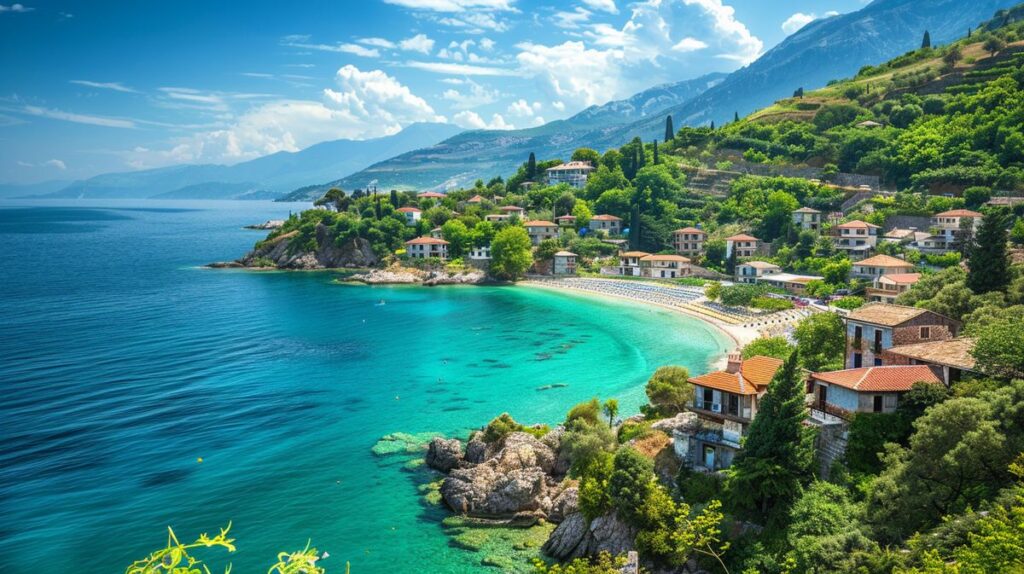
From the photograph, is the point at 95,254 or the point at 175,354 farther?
the point at 95,254

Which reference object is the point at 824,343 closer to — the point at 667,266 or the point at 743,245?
the point at 743,245

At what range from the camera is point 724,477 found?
24.1 metres

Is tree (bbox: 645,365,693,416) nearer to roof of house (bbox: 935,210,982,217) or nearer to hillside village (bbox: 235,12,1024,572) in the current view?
hillside village (bbox: 235,12,1024,572)

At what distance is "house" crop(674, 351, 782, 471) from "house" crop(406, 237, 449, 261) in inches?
3313

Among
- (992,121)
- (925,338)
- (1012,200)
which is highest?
(992,121)

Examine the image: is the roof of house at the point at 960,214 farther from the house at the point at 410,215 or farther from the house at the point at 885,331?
the house at the point at 410,215

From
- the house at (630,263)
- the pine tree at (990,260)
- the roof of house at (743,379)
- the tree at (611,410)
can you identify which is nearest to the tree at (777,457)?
the roof of house at (743,379)

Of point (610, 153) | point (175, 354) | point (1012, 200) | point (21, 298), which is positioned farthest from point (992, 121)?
point (21, 298)

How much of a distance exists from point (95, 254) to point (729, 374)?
134670 millimetres

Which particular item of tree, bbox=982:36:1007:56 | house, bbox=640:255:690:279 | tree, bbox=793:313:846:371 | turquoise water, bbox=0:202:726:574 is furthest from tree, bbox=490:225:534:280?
tree, bbox=982:36:1007:56

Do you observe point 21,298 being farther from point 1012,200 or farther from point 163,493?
point 1012,200

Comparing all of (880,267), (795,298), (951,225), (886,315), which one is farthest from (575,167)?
(886,315)

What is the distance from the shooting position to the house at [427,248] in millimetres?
108000

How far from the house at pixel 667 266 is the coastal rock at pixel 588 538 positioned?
6469 cm
